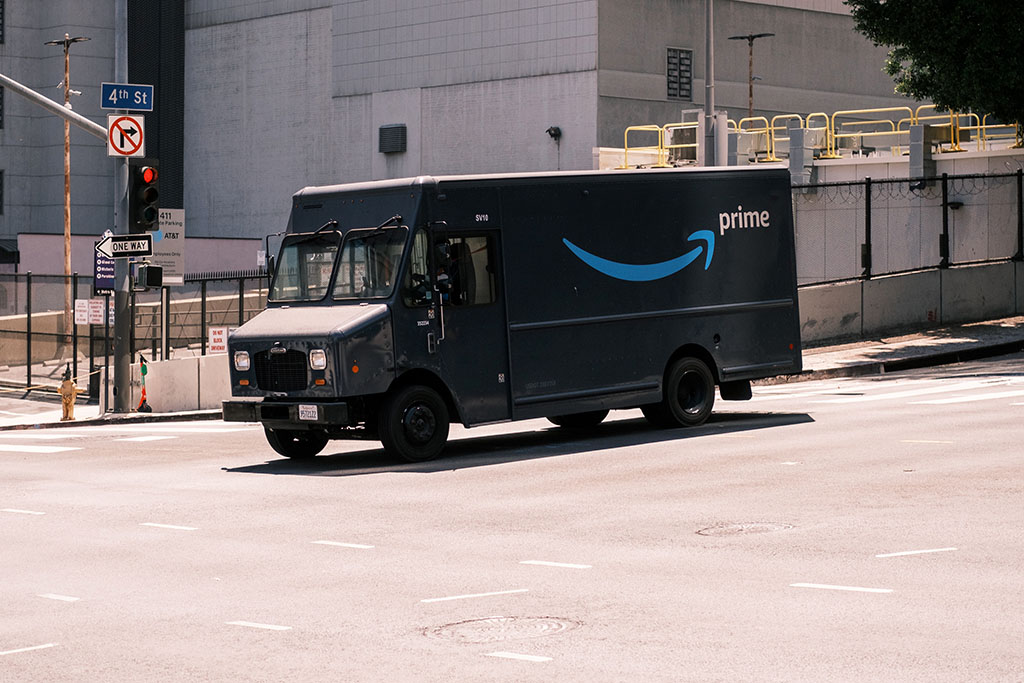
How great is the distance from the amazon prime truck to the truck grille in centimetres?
2

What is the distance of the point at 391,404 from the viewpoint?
1705 centimetres

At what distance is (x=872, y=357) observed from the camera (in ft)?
97.5

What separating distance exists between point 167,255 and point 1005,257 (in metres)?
18.9

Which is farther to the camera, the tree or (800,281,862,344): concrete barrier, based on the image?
(800,281,862,344): concrete barrier

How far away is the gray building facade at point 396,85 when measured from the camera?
2333 inches

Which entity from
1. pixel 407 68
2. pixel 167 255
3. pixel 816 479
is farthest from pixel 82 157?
pixel 816 479

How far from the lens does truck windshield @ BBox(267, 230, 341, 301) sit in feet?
58.1

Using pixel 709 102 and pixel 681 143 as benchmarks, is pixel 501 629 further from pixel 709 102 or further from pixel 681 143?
pixel 681 143

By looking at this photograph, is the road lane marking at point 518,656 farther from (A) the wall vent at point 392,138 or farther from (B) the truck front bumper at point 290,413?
(A) the wall vent at point 392,138

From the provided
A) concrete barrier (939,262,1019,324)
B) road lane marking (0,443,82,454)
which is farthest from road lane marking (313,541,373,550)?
concrete barrier (939,262,1019,324)

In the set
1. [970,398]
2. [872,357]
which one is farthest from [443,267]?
[872,357]

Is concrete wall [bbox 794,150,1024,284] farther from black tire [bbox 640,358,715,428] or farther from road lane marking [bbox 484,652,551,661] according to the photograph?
road lane marking [bbox 484,652,551,661]

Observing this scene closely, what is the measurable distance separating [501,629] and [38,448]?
13869mm

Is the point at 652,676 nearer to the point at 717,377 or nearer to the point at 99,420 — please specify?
the point at 717,377
